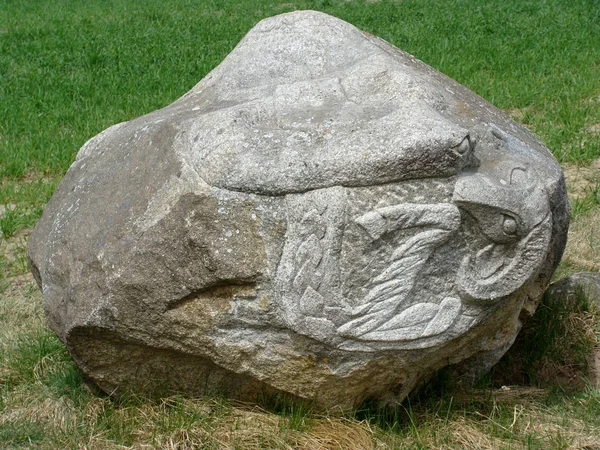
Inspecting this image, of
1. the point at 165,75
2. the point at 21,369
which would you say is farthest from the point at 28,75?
the point at 21,369

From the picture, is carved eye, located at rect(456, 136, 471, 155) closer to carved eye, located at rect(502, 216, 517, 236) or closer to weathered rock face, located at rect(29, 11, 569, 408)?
weathered rock face, located at rect(29, 11, 569, 408)

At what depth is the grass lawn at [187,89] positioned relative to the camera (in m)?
2.87

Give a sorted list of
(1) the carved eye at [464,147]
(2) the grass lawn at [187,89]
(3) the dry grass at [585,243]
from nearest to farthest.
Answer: (1) the carved eye at [464,147]
(2) the grass lawn at [187,89]
(3) the dry grass at [585,243]

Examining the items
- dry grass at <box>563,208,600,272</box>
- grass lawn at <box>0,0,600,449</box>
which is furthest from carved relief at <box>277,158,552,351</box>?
dry grass at <box>563,208,600,272</box>

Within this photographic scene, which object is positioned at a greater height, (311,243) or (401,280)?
(311,243)

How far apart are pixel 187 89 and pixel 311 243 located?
462 cm

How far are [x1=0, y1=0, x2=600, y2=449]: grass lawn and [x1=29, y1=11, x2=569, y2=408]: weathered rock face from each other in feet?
0.53

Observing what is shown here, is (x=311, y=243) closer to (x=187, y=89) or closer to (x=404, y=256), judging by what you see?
(x=404, y=256)

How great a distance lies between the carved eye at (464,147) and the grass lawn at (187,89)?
1011mm

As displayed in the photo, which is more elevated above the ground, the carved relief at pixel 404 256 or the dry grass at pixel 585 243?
the carved relief at pixel 404 256

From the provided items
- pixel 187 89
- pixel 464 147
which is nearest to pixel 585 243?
pixel 464 147

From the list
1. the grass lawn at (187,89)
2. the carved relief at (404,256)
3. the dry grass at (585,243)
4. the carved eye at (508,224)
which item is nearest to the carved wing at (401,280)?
the carved relief at (404,256)

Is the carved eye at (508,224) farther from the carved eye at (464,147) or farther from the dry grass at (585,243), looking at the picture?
the dry grass at (585,243)

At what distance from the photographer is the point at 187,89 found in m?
6.85
